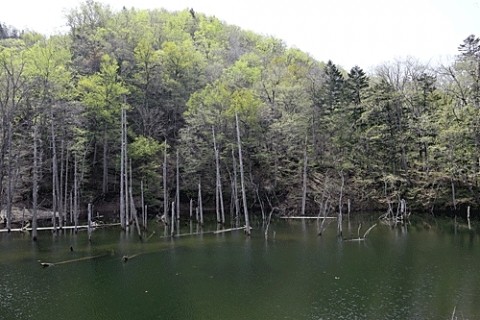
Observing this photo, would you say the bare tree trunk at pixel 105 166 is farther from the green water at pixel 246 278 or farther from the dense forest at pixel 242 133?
the green water at pixel 246 278

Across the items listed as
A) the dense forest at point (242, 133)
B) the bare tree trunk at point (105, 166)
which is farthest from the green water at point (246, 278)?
the bare tree trunk at point (105, 166)

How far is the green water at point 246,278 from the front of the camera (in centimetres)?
1400

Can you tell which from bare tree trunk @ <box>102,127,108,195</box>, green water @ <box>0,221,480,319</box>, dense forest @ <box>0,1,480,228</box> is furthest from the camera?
bare tree trunk @ <box>102,127,108,195</box>

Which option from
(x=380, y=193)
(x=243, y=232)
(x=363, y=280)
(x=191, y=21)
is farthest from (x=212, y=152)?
(x=191, y=21)

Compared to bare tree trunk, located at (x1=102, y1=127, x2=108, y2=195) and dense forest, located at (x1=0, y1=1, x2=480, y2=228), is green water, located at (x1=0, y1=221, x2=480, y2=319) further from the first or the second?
bare tree trunk, located at (x1=102, y1=127, x2=108, y2=195)

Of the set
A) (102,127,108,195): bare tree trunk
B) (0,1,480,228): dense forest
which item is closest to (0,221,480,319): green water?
(0,1,480,228): dense forest

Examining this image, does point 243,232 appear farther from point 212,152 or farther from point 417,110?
point 417,110

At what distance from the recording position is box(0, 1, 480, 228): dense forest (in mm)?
38656

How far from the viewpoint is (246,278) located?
1817cm

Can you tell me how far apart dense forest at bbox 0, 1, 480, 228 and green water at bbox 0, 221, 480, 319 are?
1117 centimetres

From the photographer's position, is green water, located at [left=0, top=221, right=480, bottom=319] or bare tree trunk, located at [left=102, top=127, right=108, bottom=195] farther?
bare tree trunk, located at [left=102, top=127, right=108, bottom=195]

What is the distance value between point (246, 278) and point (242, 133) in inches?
1103

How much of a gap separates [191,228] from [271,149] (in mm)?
15359

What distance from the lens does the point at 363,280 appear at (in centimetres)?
1734
